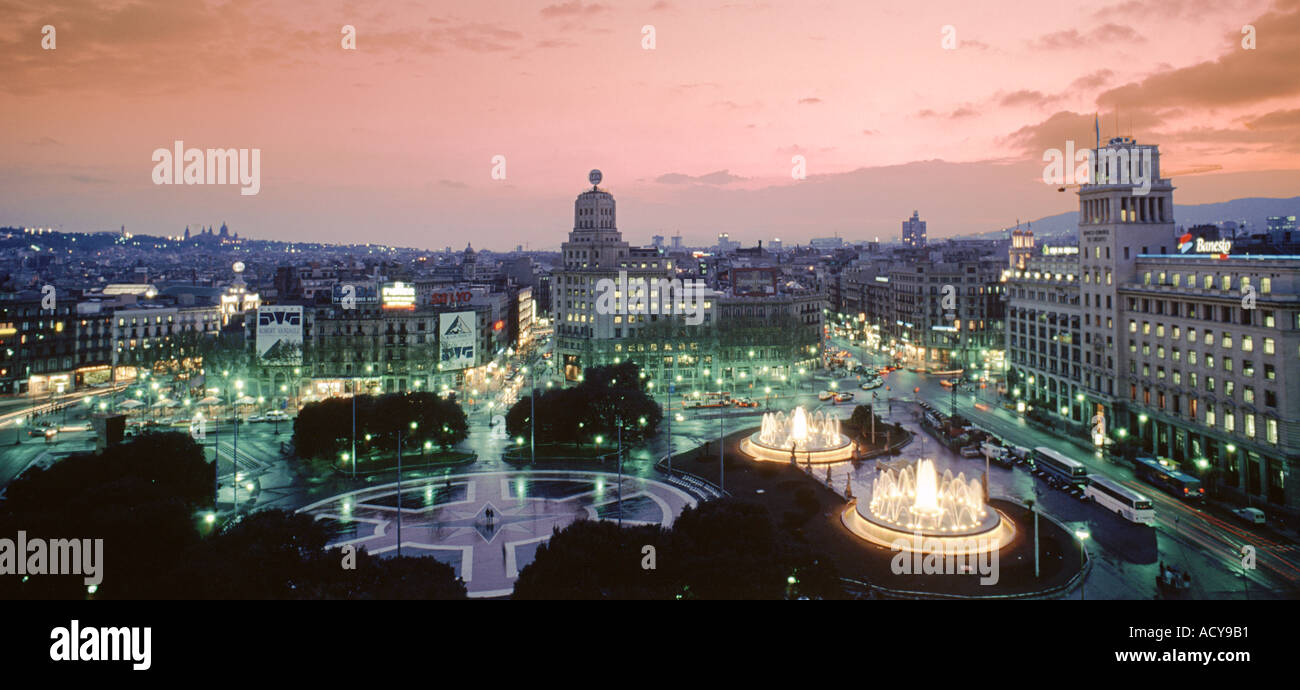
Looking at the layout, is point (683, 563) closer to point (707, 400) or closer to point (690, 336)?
point (707, 400)

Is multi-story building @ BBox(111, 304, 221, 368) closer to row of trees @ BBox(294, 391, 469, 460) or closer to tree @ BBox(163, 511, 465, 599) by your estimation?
row of trees @ BBox(294, 391, 469, 460)

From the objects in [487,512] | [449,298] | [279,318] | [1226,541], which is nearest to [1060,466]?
[1226,541]

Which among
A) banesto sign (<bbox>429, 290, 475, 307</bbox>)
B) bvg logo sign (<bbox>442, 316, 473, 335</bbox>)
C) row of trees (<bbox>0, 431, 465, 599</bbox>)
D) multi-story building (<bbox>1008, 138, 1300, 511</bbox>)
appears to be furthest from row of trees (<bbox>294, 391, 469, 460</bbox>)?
multi-story building (<bbox>1008, 138, 1300, 511</bbox>)

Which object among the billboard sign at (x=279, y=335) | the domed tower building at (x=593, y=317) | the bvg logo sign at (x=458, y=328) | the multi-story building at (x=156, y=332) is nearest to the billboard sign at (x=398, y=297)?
the bvg logo sign at (x=458, y=328)

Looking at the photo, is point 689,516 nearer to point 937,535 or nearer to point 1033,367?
point 937,535

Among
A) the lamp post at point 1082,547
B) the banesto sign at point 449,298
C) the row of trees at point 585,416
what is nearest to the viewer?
the lamp post at point 1082,547

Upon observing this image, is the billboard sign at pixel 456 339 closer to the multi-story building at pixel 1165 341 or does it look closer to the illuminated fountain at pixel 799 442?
the illuminated fountain at pixel 799 442

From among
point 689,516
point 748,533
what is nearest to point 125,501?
point 689,516
